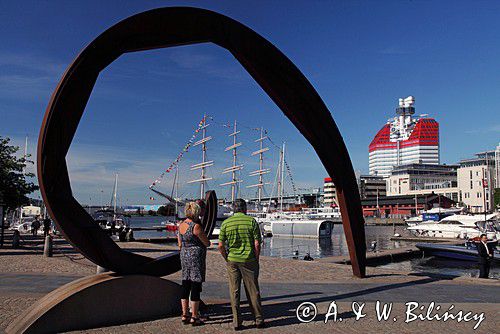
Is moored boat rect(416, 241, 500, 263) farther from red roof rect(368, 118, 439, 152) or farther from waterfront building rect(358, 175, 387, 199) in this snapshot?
red roof rect(368, 118, 439, 152)

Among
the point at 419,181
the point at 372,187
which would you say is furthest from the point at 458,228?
the point at 372,187

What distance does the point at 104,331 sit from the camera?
20.3 ft

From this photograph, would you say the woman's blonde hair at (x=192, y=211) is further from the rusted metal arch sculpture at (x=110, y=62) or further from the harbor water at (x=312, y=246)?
the harbor water at (x=312, y=246)

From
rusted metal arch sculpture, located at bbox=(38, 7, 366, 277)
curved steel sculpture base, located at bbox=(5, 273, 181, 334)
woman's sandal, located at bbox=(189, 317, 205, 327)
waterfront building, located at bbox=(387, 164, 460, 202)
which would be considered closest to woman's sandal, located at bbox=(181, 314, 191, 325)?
woman's sandal, located at bbox=(189, 317, 205, 327)

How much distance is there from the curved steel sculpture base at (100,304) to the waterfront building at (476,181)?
10668 centimetres

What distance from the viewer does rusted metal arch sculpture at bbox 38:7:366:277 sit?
657 cm

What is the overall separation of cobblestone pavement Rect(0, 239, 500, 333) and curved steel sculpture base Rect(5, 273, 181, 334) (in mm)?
242

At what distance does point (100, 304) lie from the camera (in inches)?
256

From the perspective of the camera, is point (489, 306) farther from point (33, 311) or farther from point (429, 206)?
point (429, 206)

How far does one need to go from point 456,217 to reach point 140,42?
45983 mm

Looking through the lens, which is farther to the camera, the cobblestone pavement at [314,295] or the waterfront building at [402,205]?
the waterfront building at [402,205]

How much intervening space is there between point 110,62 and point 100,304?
3716mm

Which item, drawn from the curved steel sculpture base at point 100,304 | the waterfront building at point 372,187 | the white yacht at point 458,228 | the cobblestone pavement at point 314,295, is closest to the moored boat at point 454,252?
the cobblestone pavement at point 314,295

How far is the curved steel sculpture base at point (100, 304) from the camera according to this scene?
6.05m
